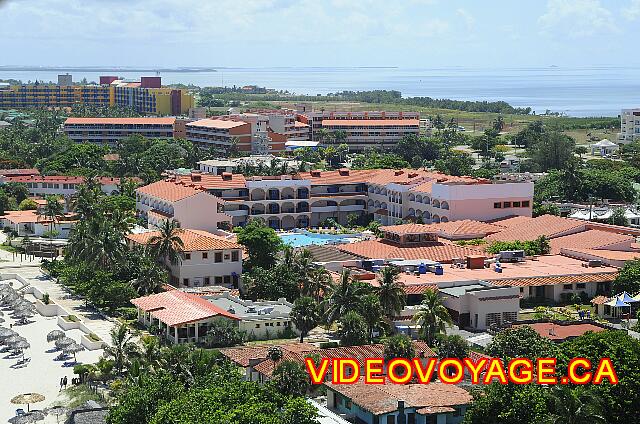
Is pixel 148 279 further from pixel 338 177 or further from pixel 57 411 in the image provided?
pixel 338 177

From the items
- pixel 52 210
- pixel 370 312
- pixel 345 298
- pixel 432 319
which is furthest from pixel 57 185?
pixel 432 319

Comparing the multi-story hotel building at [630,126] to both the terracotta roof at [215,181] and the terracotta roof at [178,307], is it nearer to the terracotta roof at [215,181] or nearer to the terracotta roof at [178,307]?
the terracotta roof at [215,181]

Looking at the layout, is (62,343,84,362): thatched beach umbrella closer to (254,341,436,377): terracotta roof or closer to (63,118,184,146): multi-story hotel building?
(254,341,436,377): terracotta roof

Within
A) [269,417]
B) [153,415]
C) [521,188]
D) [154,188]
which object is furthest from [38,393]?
[521,188]

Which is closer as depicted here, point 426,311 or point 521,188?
point 426,311

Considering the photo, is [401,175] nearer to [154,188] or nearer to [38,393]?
[154,188]

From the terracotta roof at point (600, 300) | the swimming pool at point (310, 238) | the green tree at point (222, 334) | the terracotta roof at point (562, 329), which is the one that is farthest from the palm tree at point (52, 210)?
the terracotta roof at point (562, 329)

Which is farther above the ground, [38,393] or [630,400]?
[630,400]
